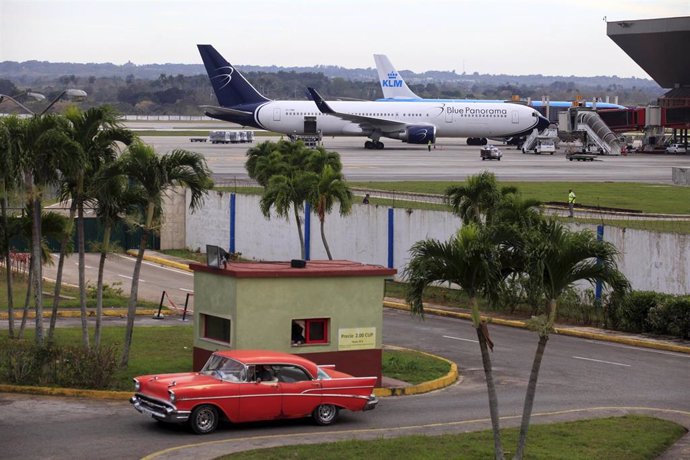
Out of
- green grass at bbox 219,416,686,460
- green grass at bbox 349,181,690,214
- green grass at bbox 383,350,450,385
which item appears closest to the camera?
green grass at bbox 219,416,686,460

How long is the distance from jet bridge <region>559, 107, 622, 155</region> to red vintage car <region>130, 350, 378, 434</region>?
78098 mm

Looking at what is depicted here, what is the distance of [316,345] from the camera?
75.2 ft

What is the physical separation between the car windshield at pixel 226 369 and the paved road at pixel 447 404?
861mm

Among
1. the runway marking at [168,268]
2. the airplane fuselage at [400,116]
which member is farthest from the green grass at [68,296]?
the airplane fuselage at [400,116]

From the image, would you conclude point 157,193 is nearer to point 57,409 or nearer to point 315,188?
point 57,409

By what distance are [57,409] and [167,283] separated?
22.0 m

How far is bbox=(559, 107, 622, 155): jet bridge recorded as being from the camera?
9588cm

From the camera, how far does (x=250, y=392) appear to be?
62.9ft

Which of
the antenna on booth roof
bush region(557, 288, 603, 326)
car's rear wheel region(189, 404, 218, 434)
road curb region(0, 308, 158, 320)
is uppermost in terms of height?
the antenna on booth roof

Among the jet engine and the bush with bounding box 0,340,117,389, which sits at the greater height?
the jet engine

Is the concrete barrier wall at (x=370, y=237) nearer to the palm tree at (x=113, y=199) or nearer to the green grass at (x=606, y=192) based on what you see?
the green grass at (x=606, y=192)

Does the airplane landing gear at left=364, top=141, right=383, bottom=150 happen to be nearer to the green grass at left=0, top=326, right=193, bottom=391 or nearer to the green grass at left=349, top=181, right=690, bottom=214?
the green grass at left=349, top=181, right=690, bottom=214

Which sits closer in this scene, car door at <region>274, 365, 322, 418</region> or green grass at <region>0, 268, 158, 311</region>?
car door at <region>274, 365, 322, 418</region>

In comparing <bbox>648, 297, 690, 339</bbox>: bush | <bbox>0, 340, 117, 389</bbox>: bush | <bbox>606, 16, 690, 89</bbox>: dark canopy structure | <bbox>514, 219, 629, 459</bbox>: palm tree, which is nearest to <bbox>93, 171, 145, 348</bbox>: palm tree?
<bbox>0, 340, 117, 389</bbox>: bush
